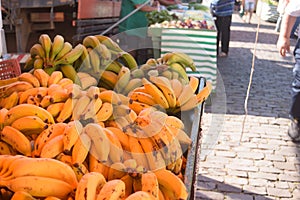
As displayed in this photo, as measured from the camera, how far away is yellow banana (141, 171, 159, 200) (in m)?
1.38

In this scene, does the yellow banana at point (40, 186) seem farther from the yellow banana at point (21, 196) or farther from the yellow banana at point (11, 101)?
the yellow banana at point (11, 101)

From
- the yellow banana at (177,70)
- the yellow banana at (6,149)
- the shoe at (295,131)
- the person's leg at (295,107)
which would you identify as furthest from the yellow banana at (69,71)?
the shoe at (295,131)

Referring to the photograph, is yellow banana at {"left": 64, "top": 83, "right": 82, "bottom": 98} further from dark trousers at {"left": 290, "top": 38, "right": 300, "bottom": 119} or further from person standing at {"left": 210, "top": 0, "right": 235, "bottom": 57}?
person standing at {"left": 210, "top": 0, "right": 235, "bottom": 57}

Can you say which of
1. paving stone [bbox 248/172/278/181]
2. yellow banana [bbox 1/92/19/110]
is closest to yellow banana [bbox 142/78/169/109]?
yellow banana [bbox 1/92/19/110]

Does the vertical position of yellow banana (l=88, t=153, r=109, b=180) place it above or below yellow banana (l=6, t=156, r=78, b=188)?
below

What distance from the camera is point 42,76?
2.18m

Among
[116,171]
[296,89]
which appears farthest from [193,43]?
[116,171]

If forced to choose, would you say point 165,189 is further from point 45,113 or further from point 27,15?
point 27,15

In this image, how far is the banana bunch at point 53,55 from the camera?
238 cm

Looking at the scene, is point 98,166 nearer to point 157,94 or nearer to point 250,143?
point 157,94

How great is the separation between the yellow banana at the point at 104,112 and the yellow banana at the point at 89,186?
453 mm

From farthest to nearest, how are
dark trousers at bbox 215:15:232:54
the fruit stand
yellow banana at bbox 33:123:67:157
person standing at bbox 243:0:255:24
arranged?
person standing at bbox 243:0:255:24
dark trousers at bbox 215:15:232:54
the fruit stand
yellow banana at bbox 33:123:67:157

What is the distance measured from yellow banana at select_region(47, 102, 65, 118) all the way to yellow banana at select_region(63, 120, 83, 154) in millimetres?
301

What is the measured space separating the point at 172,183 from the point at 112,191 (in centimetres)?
32
